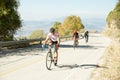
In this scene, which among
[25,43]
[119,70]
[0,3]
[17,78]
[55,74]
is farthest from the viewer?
[25,43]

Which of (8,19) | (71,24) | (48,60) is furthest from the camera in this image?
(71,24)

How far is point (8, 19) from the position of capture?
109 feet

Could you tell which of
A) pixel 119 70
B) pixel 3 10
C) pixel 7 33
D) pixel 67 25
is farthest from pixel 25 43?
pixel 67 25

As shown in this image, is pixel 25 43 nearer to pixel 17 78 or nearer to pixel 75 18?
pixel 17 78

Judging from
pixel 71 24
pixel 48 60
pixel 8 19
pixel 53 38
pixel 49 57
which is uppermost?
pixel 71 24

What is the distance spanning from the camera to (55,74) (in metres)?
14.2

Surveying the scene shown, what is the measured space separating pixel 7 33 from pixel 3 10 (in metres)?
3.63

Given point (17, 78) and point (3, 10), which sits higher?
point (3, 10)

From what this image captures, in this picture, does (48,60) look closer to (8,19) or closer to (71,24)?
(8,19)

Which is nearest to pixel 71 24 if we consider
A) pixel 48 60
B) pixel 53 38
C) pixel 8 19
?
pixel 8 19

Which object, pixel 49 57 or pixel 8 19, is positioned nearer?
pixel 49 57

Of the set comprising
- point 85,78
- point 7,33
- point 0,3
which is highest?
point 0,3

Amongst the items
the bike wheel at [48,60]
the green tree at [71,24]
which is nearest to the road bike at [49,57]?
the bike wheel at [48,60]

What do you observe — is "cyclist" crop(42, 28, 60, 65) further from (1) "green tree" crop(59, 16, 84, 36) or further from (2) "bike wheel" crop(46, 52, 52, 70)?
(1) "green tree" crop(59, 16, 84, 36)
